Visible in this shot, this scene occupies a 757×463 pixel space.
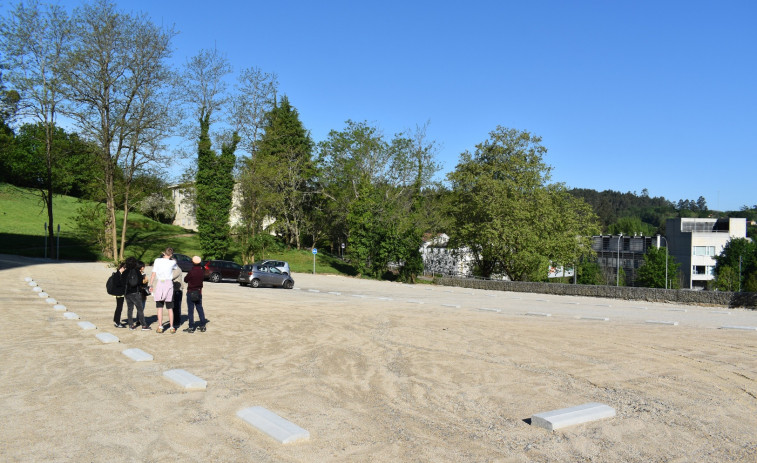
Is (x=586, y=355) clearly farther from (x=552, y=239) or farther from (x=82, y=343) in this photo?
(x=552, y=239)

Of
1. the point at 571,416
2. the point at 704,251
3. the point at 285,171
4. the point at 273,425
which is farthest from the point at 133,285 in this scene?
the point at 704,251

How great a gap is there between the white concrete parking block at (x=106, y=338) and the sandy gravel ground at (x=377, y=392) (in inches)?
8.7

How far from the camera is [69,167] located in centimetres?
6731

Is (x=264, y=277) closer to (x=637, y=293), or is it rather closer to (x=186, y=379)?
(x=637, y=293)

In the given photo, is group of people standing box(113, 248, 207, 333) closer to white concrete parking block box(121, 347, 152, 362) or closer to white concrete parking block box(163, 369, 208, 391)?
white concrete parking block box(121, 347, 152, 362)

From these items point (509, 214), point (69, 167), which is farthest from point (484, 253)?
point (69, 167)

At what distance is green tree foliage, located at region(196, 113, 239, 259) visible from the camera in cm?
5269

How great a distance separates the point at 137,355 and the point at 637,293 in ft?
92.5

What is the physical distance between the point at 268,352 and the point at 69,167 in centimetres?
6774

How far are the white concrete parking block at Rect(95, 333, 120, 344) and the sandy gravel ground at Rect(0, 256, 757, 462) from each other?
0.22 meters

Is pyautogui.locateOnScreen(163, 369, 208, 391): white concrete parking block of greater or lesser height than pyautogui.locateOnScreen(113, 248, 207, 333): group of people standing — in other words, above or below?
below

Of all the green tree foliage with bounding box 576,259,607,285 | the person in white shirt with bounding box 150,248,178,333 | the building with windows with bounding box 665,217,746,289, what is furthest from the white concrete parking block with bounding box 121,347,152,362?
the building with windows with bounding box 665,217,746,289

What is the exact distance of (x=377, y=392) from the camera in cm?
772


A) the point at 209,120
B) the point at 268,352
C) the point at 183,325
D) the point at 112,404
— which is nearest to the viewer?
the point at 112,404
